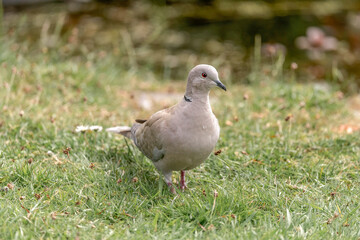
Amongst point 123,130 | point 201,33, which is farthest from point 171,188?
point 201,33

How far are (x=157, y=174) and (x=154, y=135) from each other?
46 cm

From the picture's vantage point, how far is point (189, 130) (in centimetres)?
332

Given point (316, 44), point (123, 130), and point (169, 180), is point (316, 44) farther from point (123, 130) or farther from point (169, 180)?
point (169, 180)

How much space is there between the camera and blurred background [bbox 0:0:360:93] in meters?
7.46

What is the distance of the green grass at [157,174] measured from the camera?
3.03 m

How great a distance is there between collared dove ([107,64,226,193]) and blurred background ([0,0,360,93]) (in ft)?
10.3

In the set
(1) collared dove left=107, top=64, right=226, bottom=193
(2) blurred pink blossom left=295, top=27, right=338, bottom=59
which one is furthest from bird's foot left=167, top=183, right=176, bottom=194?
(2) blurred pink blossom left=295, top=27, right=338, bottom=59

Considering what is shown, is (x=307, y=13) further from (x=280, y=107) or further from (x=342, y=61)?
(x=280, y=107)

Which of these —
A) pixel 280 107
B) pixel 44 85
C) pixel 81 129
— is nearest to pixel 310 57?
pixel 280 107

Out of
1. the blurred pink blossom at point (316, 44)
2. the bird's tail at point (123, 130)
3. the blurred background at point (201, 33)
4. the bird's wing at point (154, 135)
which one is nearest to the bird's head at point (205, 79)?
the bird's wing at point (154, 135)

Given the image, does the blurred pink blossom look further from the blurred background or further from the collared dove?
the collared dove

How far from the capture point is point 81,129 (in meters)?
4.13

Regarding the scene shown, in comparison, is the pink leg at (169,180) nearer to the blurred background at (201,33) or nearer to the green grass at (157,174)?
the green grass at (157,174)

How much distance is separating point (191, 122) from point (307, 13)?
7.61 meters
